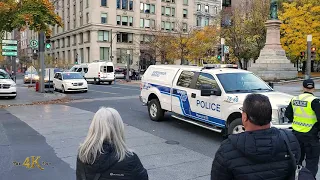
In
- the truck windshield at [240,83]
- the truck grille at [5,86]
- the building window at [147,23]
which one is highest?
the building window at [147,23]

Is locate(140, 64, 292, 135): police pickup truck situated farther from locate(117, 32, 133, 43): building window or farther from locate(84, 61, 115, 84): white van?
locate(117, 32, 133, 43): building window

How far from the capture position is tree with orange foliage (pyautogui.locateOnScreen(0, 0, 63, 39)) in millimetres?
15562

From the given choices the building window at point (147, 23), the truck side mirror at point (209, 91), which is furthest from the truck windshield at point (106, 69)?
the building window at point (147, 23)

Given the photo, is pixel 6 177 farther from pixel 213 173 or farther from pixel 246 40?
pixel 246 40

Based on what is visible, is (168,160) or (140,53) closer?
(168,160)

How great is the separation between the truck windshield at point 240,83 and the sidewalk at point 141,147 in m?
2.00

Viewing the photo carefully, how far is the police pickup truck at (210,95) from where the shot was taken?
787 cm

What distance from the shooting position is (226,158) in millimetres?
2336

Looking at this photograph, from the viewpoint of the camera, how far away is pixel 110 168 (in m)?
2.66

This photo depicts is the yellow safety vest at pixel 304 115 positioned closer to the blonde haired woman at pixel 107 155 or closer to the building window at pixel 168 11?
the blonde haired woman at pixel 107 155

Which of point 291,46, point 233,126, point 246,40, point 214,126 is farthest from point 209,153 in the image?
point 246,40

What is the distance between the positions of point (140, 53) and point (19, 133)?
65.7 m

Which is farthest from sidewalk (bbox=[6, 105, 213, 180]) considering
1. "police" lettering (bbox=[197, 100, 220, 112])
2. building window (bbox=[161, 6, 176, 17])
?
building window (bbox=[161, 6, 176, 17])

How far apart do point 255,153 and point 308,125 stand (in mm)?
3093
